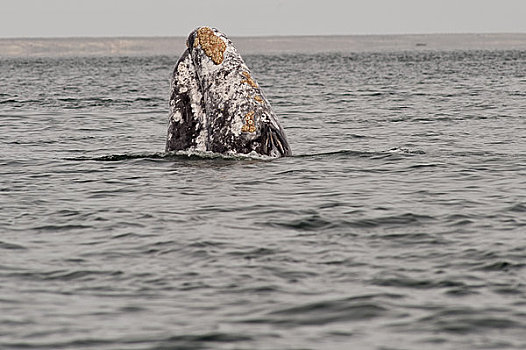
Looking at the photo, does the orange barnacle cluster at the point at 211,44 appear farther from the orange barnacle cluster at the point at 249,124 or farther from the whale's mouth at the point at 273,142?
the whale's mouth at the point at 273,142

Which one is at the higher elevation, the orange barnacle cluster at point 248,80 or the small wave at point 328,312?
the orange barnacle cluster at point 248,80

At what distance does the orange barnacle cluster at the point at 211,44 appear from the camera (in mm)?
14586

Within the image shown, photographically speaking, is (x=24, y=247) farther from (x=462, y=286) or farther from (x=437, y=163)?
(x=437, y=163)

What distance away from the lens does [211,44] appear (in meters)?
14.6

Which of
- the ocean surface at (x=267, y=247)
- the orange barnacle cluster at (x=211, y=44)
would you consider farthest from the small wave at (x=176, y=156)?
the orange barnacle cluster at (x=211, y=44)

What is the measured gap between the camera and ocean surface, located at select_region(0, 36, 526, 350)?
676 cm

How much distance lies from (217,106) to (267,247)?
5.46 meters

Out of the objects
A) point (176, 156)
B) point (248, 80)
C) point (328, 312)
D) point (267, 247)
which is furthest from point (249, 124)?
point (328, 312)

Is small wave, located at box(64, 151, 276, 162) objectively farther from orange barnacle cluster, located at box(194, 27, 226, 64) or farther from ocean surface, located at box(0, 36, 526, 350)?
orange barnacle cluster, located at box(194, 27, 226, 64)

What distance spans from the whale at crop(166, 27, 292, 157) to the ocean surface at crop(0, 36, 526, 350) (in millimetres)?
279

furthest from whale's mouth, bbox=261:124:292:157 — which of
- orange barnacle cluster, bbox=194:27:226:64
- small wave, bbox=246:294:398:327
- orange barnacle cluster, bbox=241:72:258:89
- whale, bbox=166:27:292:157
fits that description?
small wave, bbox=246:294:398:327

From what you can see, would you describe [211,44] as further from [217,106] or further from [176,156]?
[176,156]

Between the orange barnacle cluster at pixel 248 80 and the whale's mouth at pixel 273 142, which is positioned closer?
the whale's mouth at pixel 273 142

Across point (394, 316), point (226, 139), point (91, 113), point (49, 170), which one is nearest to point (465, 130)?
point (226, 139)
